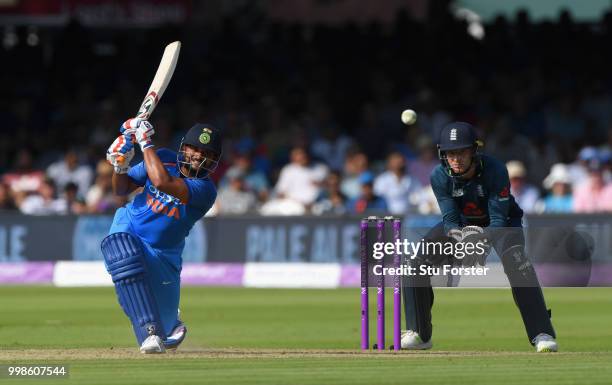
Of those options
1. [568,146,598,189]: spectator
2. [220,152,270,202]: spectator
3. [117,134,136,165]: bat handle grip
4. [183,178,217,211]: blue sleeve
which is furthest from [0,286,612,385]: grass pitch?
[220,152,270,202]: spectator

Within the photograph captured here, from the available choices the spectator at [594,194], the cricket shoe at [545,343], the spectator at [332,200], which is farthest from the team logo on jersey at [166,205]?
the spectator at [594,194]

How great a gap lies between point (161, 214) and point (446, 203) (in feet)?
6.03

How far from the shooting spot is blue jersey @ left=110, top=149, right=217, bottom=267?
28.4 feet

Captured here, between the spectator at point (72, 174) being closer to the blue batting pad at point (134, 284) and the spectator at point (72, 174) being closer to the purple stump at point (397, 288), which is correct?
the blue batting pad at point (134, 284)

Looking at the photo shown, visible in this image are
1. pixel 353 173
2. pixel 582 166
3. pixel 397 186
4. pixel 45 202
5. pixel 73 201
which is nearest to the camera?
pixel 582 166

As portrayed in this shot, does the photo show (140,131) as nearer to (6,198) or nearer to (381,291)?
(381,291)

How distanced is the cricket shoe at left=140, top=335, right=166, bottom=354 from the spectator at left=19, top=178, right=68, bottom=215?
8926mm

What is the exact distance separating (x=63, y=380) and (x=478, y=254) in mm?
2799

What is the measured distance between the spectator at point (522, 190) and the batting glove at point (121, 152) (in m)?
8.03

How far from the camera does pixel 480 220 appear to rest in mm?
8742

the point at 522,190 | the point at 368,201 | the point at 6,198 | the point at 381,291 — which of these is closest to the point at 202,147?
the point at 381,291

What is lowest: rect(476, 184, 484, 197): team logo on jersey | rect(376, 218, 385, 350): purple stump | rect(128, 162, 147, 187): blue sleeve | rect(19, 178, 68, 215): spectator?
rect(376, 218, 385, 350): purple stump

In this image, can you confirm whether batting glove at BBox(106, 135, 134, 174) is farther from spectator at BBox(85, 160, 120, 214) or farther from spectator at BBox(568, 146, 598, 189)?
spectator at BBox(568, 146, 598, 189)

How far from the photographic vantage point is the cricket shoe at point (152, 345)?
845 centimetres
